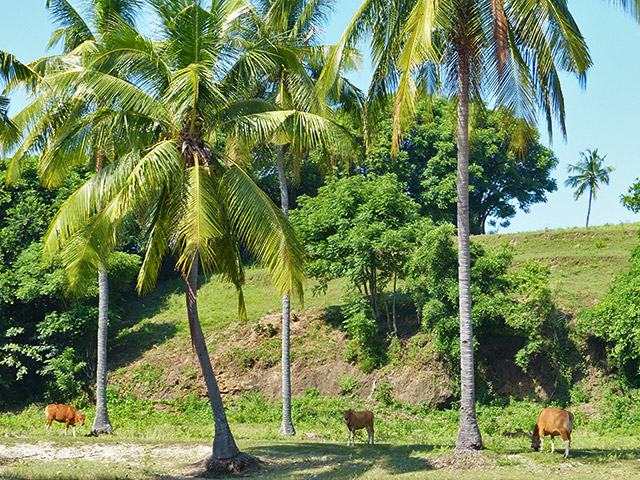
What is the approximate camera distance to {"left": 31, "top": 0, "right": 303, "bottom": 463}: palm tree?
581 inches

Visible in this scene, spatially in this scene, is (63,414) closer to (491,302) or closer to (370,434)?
(370,434)

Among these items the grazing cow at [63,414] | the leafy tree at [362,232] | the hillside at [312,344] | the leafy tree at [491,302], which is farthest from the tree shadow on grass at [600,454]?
the grazing cow at [63,414]

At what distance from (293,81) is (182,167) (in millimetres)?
5484

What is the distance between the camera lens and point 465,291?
1574 centimetres

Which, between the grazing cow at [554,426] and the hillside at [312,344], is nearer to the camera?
the grazing cow at [554,426]

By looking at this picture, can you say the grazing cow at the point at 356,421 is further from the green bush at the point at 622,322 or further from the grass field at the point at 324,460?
the green bush at the point at 622,322

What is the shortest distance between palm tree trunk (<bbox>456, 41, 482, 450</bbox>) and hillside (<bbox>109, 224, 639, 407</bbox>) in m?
12.8

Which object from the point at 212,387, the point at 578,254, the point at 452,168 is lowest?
the point at 212,387

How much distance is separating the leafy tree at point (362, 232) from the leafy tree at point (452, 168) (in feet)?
55.3

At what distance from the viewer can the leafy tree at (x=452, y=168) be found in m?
50.9

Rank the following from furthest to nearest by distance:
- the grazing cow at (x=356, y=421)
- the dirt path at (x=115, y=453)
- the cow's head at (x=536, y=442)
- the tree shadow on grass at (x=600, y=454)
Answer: the grazing cow at (x=356, y=421) → the dirt path at (x=115, y=453) → the cow's head at (x=536, y=442) → the tree shadow on grass at (x=600, y=454)

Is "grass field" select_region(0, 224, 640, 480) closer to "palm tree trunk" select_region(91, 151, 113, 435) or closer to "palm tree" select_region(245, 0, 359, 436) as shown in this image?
"palm tree trunk" select_region(91, 151, 113, 435)

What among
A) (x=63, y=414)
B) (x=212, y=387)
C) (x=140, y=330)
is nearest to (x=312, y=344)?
(x=140, y=330)

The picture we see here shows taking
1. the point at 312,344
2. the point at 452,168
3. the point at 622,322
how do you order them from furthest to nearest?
the point at 452,168 < the point at 312,344 < the point at 622,322
